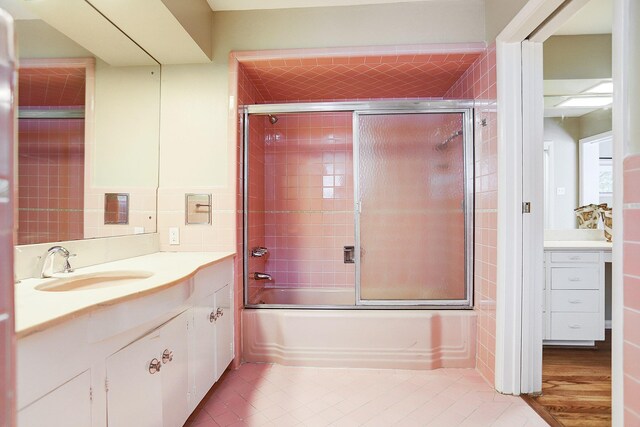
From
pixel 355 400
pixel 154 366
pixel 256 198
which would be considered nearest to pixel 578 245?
pixel 355 400

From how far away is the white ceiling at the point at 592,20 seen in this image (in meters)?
2.18

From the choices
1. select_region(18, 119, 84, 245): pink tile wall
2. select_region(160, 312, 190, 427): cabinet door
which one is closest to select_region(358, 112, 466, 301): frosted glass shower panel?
select_region(160, 312, 190, 427): cabinet door

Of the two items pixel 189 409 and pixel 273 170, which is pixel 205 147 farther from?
pixel 189 409

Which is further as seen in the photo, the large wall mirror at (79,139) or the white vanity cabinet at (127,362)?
the large wall mirror at (79,139)

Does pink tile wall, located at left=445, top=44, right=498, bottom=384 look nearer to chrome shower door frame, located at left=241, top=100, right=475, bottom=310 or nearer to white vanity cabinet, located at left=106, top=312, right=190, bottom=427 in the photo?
chrome shower door frame, located at left=241, top=100, right=475, bottom=310

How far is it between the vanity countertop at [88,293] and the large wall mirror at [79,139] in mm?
249

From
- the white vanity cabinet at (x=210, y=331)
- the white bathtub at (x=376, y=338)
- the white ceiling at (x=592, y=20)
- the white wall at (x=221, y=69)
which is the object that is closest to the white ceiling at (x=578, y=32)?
the white ceiling at (x=592, y=20)

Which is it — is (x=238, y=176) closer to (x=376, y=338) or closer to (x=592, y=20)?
(x=376, y=338)

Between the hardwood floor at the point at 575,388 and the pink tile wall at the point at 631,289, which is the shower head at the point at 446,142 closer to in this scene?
the pink tile wall at the point at 631,289

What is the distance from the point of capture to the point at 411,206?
7.84 feet

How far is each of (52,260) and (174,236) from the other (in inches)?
33.6

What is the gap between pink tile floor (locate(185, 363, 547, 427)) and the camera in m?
1.68

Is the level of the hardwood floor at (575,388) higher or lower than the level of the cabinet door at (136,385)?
lower

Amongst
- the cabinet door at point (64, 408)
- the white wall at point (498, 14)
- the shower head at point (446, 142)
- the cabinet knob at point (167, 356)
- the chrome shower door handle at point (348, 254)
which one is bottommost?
the cabinet knob at point (167, 356)
